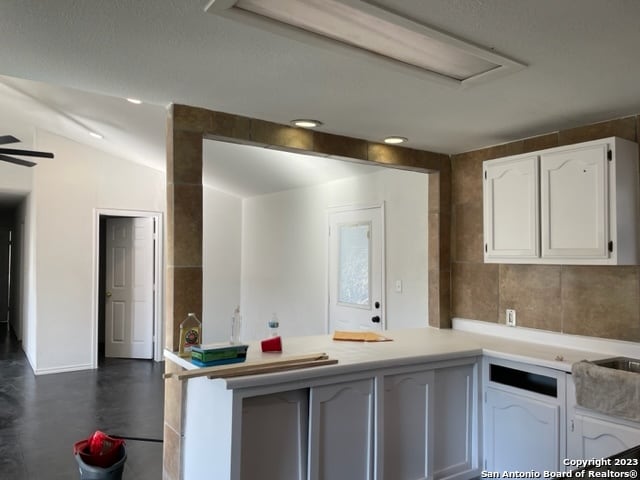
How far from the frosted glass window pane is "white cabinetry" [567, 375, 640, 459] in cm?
243

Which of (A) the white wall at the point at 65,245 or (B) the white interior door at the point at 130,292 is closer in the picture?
(A) the white wall at the point at 65,245

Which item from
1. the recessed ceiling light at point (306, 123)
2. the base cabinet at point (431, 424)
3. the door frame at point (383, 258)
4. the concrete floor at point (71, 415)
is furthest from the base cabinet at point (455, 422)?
the concrete floor at point (71, 415)

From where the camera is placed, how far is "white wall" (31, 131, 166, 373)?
576 centimetres

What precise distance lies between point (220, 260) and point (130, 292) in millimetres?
1323

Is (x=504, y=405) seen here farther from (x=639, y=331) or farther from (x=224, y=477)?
(x=224, y=477)

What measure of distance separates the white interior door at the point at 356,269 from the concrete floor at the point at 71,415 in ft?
6.71

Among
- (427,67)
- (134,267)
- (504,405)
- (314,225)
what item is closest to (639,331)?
(504,405)

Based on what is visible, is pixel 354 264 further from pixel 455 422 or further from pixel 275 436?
pixel 275 436

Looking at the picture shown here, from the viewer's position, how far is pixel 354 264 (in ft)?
16.2

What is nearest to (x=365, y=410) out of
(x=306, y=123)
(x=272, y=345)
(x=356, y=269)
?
(x=272, y=345)

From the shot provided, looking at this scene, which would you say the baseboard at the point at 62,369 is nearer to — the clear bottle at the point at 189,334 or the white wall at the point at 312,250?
the white wall at the point at 312,250

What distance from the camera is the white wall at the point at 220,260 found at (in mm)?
7012

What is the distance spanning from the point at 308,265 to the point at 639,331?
11.9 feet

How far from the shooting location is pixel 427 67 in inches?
83.0
